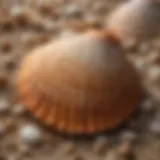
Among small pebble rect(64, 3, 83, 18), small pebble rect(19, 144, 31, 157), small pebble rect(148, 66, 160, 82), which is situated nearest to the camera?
small pebble rect(19, 144, 31, 157)

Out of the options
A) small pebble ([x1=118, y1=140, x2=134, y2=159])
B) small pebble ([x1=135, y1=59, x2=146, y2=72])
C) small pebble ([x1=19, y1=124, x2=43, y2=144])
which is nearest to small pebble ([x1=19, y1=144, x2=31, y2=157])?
small pebble ([x1=19, y1=124, x2=43, y2=144])

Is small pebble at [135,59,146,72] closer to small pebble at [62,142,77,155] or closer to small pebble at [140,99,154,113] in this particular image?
small pebble at [140,99,154,113]

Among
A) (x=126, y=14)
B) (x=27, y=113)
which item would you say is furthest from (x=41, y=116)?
(x=126, y=14)

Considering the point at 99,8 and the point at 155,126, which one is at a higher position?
the point at 99,8

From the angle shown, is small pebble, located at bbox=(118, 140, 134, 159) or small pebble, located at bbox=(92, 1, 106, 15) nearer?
small pebble, located at bbox=(118, 140, 134, 159)

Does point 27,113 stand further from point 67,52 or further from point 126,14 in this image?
point 126,14

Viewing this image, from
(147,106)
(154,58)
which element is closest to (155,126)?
(147,106)

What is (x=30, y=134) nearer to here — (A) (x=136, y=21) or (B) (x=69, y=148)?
(B) (x=69, y=148)
